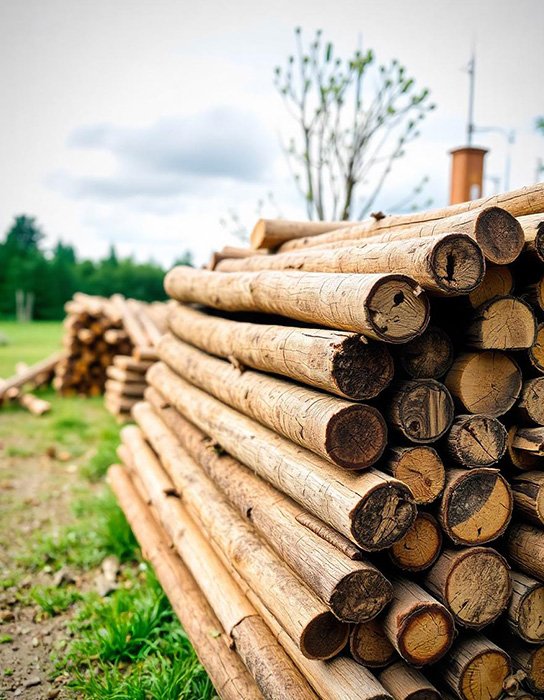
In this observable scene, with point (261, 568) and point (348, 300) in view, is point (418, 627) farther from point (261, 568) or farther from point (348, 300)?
point (348, 300)

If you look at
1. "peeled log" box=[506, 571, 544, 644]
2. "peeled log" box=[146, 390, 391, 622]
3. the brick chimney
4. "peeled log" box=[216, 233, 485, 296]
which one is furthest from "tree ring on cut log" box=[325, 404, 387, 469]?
the brick chimney

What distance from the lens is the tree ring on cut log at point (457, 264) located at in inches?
99.7

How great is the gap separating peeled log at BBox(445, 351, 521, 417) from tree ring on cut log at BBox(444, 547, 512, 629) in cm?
67

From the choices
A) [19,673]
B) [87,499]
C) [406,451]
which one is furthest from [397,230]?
[87,499]

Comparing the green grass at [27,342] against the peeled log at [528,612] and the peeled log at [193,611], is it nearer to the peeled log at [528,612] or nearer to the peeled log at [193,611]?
the peeled log at [193,611]

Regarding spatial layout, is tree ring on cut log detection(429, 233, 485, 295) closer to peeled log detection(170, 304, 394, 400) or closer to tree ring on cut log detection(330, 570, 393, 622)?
peeled log detection(170, 304, 394, 400)

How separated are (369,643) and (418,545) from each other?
51cm

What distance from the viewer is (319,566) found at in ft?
8.75

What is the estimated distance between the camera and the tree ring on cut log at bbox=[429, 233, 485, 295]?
2.53 metres

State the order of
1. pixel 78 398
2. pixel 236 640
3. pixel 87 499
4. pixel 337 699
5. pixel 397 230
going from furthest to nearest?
pixel 78 398, pixel 87 499, pixel 397 230, pixel 236 640, pixel 337 699

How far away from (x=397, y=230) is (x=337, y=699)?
99.2 inches

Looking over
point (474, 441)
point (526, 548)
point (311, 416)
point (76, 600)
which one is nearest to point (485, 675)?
point (526, 548)

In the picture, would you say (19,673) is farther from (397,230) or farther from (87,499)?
(397,230)

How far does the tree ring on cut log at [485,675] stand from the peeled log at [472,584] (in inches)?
5.7
